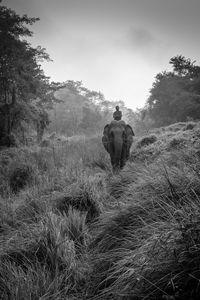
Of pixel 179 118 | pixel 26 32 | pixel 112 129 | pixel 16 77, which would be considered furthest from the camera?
pixel 179 118

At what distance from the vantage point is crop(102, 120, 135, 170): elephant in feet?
19.7

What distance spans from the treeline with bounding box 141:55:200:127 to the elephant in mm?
16666

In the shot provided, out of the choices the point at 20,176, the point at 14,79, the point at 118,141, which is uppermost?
the point at 14,79

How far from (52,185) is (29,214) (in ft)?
3.79

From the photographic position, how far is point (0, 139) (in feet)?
45.2

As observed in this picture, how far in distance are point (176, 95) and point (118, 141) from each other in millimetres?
19993

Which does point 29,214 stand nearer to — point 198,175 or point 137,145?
point 198,175

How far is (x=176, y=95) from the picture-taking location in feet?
77.9

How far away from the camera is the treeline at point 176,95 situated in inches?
855

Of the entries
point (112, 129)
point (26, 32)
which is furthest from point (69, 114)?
point (112, 129)

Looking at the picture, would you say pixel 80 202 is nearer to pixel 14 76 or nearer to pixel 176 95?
pixel 14 76

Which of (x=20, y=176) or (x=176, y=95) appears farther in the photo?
(x=176, y=95)

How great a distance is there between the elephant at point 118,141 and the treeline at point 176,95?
16.7 m

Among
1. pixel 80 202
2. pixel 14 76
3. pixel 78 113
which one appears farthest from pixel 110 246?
pixel 78 113
